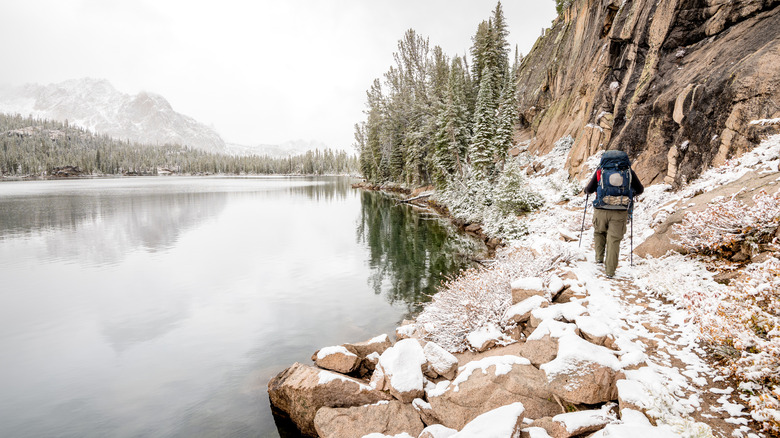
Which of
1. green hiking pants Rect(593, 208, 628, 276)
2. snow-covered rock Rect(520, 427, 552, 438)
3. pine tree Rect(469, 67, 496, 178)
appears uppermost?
pine tree Rect(469, 67, 496, 178)

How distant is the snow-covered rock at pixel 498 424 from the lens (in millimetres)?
Result: 3950

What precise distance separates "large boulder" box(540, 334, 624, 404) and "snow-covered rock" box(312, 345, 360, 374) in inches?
155

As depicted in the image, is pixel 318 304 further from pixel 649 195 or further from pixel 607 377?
pixel 649 195

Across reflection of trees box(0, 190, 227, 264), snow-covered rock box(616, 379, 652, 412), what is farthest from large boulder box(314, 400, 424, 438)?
reflection of trees box(0, 190, 227, 264)

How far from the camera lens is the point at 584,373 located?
14.3ft

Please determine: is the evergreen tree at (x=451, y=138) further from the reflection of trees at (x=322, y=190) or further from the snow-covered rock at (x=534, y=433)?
the snow-covered rock at (x=534, y=433)

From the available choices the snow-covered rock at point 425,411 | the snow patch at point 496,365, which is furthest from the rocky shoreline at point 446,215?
the snow-covered rock at point 425,411

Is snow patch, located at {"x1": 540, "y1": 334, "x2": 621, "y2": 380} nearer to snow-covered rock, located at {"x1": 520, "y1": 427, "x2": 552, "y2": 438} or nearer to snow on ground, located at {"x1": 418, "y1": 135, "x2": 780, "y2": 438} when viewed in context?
snow on ground, located at {"x1": 418, "y1": 135, "x2": 780, "y2": 438}

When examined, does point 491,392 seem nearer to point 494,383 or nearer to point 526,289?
point 494,383

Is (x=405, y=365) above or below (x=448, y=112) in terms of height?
below

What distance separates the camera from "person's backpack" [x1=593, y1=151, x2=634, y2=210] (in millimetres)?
7164

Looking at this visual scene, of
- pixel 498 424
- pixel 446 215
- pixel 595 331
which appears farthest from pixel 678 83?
pixel 446 215

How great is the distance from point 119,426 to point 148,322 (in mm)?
5563

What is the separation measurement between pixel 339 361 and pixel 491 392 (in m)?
3.41
